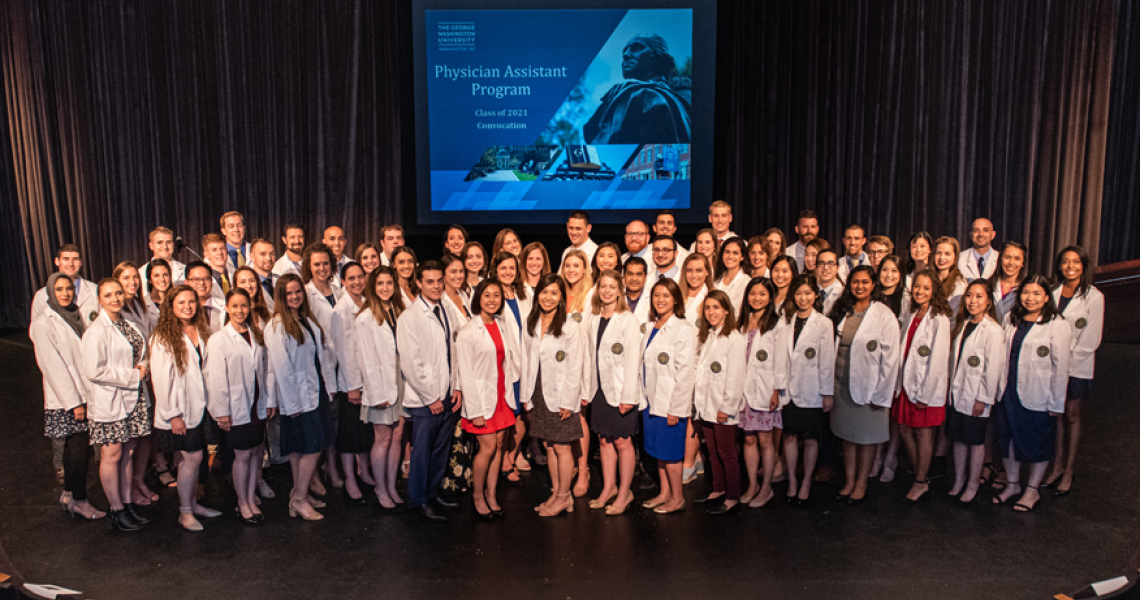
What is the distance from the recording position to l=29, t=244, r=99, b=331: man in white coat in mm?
3998

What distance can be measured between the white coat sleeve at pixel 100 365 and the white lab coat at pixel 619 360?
237 centimetres

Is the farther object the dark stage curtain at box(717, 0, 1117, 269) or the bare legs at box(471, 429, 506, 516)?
the dark stage curtain at box(717, 0, 1117, 269)

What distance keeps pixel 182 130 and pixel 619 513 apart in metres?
7.05

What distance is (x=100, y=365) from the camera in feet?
12.2

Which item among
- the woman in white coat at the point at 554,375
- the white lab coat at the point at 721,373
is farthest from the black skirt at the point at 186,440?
the white lab coat at the point at 721,373

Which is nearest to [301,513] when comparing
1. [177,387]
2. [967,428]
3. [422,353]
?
[177,387]

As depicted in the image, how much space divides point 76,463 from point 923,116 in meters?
7.90

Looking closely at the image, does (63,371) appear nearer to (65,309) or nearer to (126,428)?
(65,309)

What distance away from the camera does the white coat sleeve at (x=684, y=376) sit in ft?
12.5

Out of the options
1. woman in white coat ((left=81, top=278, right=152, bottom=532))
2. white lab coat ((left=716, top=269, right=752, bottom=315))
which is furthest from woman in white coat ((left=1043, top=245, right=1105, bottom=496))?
woman in white coat ((left=81, top=278, right=152, bottom=532))

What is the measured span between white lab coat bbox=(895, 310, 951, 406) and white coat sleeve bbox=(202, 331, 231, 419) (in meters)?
3.65

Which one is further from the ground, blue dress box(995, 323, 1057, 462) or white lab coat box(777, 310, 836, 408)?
white lab coat box(777, 310, 836, 408)

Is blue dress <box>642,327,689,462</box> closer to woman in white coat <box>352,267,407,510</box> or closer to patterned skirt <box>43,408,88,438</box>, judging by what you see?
woman in white coat <box>352,267,407,510</box>

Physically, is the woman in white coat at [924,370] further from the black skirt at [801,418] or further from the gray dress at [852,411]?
the black skirt at [801,418]
